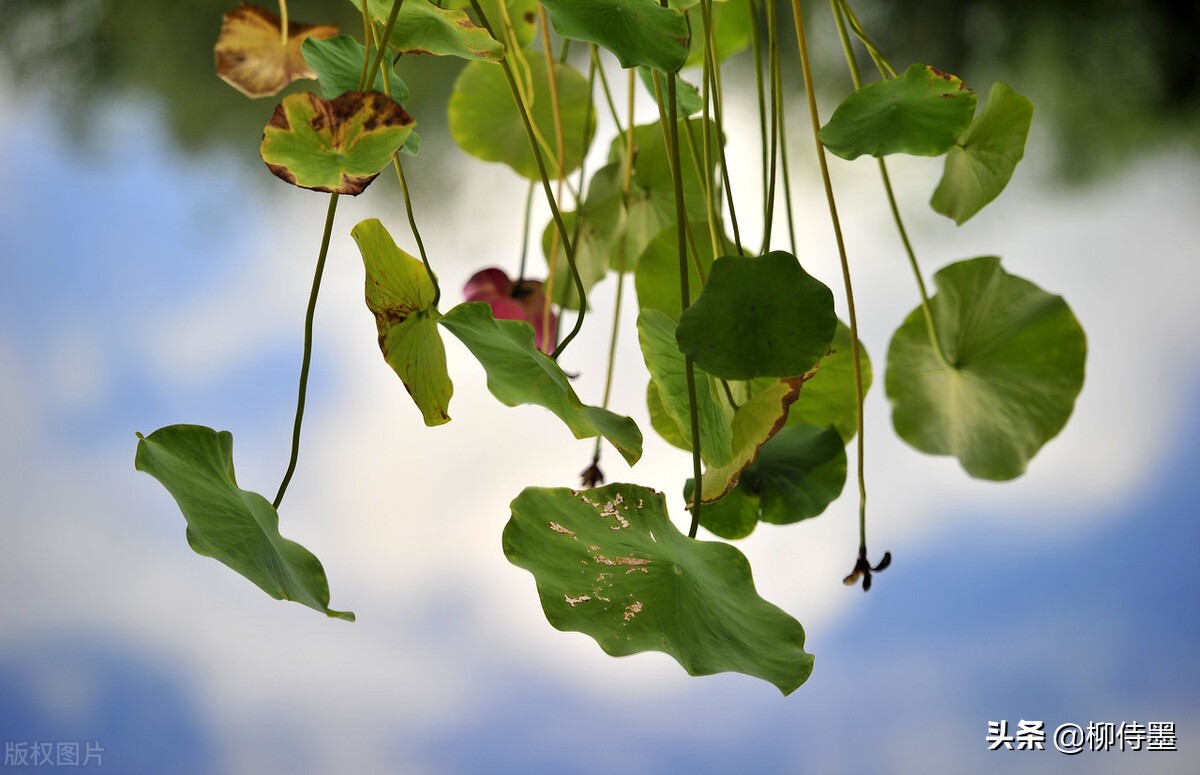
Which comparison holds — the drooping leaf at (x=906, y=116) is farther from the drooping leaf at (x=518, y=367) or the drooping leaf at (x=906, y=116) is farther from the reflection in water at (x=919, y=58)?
the reflection in water at (x=919, y=58)

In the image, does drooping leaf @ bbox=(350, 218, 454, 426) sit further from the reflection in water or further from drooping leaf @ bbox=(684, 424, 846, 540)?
the reflection in water

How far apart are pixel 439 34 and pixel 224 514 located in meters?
0.15

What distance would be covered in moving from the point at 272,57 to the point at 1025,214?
118 cm

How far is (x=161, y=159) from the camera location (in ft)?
4.57

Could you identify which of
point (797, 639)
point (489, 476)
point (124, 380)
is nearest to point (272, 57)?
point (797, 639)

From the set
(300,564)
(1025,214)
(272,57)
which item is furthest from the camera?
(1025,214)

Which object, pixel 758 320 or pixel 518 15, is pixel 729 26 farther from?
pixel 758 320

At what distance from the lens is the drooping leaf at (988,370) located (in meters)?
0.38

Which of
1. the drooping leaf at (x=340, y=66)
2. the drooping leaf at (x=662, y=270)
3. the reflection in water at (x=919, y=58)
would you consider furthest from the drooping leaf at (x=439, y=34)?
the reflection in water at (x=919, y=58)

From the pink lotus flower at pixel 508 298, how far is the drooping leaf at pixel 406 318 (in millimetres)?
99

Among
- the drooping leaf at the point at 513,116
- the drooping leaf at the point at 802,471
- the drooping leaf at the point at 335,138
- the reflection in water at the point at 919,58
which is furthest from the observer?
the reflection in water at the point at 919,58

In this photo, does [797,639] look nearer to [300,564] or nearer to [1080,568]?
[300,564]

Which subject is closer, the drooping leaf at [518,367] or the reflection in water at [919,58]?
the drooping leaf at [518,367]

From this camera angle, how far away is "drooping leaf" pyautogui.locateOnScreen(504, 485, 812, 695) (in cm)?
26
